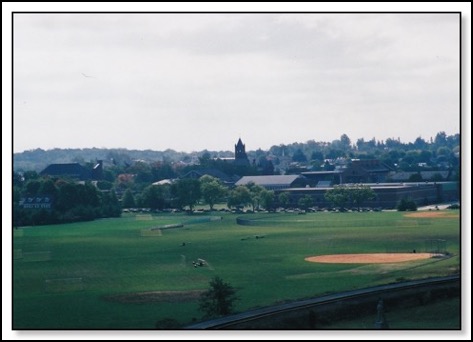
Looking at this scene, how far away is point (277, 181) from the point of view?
2900cm

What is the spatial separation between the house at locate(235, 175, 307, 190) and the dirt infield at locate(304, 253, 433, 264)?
413 cm

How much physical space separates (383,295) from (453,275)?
1.97 metres

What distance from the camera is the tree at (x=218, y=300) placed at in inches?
848

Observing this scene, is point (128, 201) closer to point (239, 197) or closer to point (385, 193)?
point (239, 197)

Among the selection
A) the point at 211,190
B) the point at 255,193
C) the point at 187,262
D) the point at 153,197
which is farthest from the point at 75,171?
the point at 255,193

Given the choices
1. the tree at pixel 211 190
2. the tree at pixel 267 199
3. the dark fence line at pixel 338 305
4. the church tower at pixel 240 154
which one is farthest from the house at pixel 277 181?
the dark fence line at pixel 338 305

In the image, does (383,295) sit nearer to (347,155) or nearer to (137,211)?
(347,155)

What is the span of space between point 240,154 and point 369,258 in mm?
5062

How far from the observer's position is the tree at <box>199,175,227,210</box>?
27547 millimetres

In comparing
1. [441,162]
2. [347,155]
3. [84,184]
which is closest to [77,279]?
[84,184]

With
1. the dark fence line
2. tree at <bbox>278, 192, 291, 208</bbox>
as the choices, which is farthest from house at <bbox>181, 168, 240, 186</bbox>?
the dark fence line

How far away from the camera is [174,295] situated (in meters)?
23.0

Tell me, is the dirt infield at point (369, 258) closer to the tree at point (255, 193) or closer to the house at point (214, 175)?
the tree at point (255, 193)

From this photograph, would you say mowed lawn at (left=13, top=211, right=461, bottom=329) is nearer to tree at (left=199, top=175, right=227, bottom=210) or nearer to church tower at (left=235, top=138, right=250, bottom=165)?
tree at (left=199, top=175, right=227, bottom=210)
